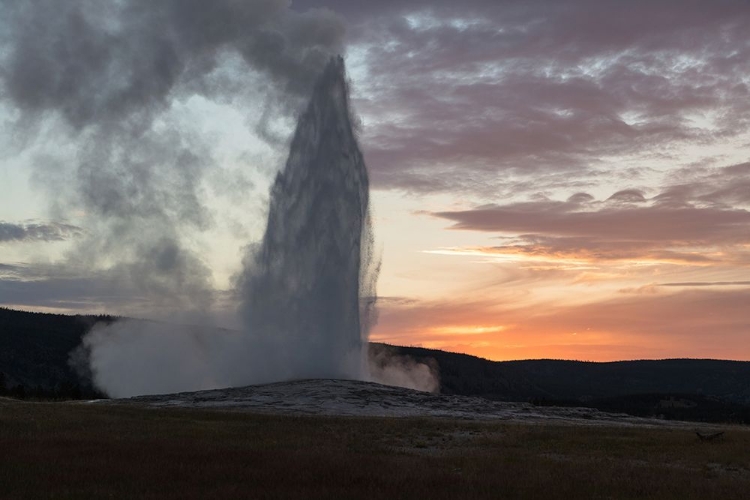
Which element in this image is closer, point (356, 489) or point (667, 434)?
point (356, 489)

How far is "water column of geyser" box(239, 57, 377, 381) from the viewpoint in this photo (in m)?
60.0

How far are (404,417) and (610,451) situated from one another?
1524cm

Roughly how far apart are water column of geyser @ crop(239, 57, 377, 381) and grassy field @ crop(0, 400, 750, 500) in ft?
79.6

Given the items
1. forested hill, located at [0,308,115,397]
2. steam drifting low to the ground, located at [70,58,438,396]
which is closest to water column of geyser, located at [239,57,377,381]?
steam drifting low to the ground, located at [70,58,438,396]

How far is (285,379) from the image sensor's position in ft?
202

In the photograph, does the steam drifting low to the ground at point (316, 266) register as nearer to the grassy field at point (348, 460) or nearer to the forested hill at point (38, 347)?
the grassy field at point (348, 460)

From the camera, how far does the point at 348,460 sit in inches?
892

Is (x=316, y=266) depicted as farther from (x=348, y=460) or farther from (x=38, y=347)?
(x=38, y=347)

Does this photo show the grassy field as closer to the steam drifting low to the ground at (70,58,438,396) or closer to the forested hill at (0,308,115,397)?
the steam drifting low to the ground at (70,58,438,396)

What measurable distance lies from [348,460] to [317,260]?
38158 millimetres

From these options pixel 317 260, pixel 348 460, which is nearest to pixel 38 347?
pixel 317 260

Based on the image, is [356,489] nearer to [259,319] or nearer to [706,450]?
[706,450]

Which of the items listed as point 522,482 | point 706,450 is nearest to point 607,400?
point 706,450

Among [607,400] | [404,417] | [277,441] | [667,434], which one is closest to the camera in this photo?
[277,441]
